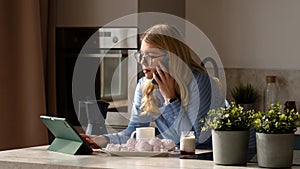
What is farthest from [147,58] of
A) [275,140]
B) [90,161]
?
[275,140]

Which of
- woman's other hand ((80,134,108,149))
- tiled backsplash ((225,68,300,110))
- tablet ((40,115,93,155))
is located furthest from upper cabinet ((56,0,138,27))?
tablet ((40,115,93,155))

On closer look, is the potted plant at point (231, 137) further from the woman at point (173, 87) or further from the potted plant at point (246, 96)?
the potted plant at point (246, 96)

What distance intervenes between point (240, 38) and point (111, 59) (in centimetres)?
100

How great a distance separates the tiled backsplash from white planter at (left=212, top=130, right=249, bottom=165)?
98.8 inches

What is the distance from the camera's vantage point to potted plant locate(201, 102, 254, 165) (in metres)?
2.44

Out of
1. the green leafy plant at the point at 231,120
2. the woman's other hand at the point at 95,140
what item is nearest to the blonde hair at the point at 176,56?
the woman's other hand at the point at 95,140


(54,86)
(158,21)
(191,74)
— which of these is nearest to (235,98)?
(158,21)

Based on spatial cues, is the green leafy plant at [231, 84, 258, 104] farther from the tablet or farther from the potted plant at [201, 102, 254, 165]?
the potted plant at [201, 102, 254, 165]

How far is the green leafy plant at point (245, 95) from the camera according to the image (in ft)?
16.5

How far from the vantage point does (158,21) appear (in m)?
5.05

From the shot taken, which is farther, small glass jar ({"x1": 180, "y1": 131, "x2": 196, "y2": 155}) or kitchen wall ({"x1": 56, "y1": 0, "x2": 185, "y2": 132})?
kitchen wall ({"x1": 56, "y1": 0, "x2": 185, "y2": 132})

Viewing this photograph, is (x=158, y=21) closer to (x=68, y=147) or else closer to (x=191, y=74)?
(x=191, y=74)

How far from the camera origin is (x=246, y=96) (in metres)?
5.02

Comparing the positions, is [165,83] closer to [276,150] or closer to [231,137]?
[231,137]
